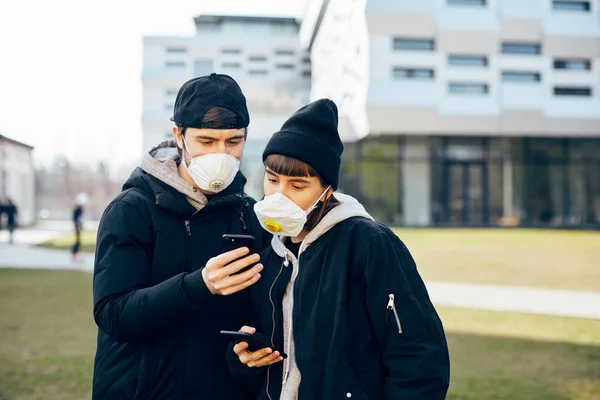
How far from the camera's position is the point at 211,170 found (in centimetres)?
249

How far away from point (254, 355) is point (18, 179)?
124 ft

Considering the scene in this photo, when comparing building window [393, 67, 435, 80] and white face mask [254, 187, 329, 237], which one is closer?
white face mask [254, 187, 329, 237]

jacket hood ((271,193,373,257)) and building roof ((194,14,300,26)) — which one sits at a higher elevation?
building roof ((194,14,300,26))

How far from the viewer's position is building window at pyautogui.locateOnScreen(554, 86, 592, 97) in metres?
35.3

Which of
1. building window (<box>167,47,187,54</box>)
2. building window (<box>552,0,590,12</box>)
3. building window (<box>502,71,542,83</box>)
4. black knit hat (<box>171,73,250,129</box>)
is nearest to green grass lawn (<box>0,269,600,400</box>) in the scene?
black knit hat (<box>171,73,250,129</box>)

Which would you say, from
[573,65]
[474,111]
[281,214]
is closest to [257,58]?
[474,111]

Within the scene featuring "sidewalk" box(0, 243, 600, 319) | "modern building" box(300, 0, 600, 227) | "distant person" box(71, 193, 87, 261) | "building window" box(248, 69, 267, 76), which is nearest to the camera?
"sidewalk" box(0, 243, 600, 319)

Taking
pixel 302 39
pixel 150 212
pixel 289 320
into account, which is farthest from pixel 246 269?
pixel 302 39

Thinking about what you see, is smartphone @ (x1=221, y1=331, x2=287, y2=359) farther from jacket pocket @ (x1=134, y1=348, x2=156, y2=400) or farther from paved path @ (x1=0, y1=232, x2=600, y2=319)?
paved path @ (x1=0, y1=232, x2=600, y2=319)

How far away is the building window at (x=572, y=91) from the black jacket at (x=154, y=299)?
36.5 metres

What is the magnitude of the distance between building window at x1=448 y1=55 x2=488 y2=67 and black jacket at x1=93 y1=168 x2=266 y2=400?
112ft

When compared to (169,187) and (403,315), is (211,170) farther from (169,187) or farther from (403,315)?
(403,315)

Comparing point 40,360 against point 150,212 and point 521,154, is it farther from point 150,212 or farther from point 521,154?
point 521,154

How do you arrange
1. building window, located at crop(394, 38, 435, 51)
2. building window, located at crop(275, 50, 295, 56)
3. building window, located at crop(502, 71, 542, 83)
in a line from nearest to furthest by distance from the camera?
building window, located at crop(394, 38, 435, 51), building window, located at crop(502, 71, 542, 83), building window, located at crop(275, 50, 295, 56)
